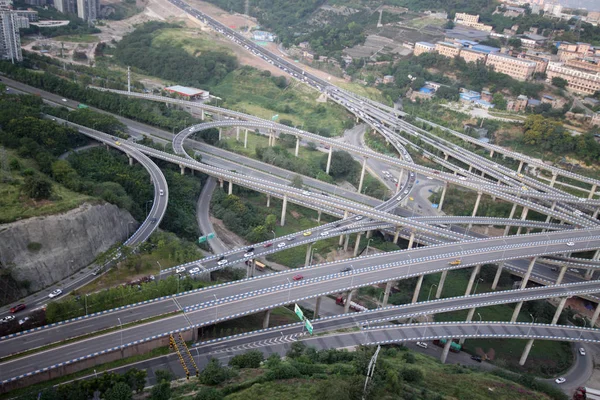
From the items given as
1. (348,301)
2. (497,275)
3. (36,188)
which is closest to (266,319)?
(348,301)

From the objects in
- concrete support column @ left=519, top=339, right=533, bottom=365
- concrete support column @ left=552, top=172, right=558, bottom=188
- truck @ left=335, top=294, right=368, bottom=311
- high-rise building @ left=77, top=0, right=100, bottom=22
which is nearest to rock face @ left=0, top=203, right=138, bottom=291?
truck @ left=335, top=294, right=368, bottom=311

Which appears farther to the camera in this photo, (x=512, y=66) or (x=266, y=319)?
(x=512, y=66)

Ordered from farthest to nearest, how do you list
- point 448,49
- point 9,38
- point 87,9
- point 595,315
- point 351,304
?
point 87,9 → point 448,49 → point 9,38 → point 595,315 → point 351,304

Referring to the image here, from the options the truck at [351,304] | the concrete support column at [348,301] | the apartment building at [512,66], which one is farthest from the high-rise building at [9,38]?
the apartment building at [512,66]

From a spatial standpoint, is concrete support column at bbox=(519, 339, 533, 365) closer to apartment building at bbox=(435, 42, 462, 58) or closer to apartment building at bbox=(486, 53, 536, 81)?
apartment building at bbox=(486, 53, 536, 81)

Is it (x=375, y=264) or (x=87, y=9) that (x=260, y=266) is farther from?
(x=87, y=9)

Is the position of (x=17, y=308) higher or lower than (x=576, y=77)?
lower

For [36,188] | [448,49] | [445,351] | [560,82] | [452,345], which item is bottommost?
[452,345]

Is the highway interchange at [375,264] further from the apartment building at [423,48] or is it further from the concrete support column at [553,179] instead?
the apartment building at [423,48]
